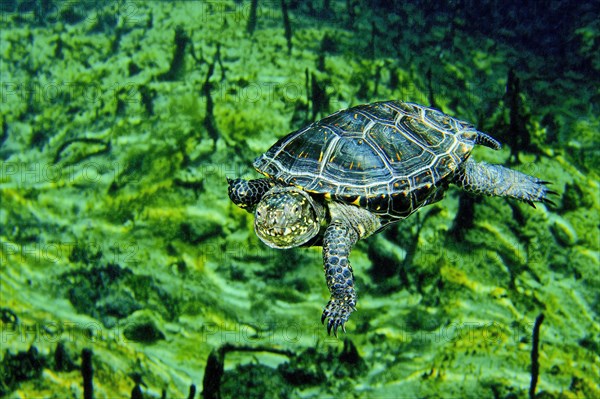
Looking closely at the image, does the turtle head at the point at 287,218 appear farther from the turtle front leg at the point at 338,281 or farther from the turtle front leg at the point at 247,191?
the turtle front leg at the point at 247,191

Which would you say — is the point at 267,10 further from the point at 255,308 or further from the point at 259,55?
the point at 255,308

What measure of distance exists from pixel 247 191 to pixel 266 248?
1261 millimetres

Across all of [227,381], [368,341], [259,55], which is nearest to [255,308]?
[227,381]

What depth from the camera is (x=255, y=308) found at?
4090 millimetres

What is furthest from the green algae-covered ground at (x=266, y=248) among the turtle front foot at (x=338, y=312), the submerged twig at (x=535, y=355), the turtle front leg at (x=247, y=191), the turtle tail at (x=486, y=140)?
the turtle front foot at (x=338, y=312)

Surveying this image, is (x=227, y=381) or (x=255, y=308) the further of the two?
(x=255, y=308)

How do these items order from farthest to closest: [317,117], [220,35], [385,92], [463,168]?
1. [220,35]
2. [385,92]
3. [317,117]
4. [463,168]

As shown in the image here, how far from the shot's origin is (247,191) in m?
3.42

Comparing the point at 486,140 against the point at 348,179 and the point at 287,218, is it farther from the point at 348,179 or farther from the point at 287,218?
the point at 287,218

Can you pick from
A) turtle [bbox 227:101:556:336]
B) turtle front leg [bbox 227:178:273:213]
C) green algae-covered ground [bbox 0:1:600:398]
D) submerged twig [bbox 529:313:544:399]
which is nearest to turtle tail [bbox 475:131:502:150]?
turtle [bbox 227:101:556:336]

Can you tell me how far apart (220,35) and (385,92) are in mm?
3558

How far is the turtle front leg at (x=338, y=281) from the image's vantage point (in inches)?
109

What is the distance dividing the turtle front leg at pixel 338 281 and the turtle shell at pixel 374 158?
0.40 metres

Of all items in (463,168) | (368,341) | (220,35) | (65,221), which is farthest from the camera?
(220,35)
